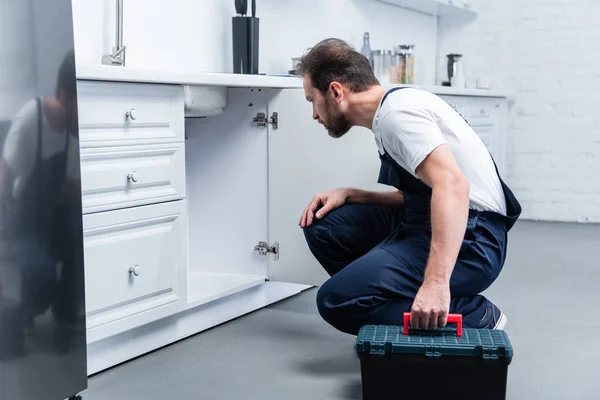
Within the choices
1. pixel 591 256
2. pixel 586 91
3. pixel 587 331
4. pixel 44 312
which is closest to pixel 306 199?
pixel 587 331

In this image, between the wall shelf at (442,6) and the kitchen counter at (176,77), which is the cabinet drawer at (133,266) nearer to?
the kitchen counter at (176,77)

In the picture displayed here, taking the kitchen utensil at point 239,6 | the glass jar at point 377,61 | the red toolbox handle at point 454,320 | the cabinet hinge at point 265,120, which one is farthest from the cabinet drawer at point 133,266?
the glass jar at point 377,61

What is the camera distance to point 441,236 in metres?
1.73

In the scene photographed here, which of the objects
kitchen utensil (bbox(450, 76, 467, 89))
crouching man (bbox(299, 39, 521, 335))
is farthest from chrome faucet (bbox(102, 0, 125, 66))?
kitchen utensil (bbox(450, 76, 467, 89))

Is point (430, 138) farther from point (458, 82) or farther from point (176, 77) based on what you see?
point (458, 82)

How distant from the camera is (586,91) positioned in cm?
511

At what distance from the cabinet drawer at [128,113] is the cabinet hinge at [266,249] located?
659 mm

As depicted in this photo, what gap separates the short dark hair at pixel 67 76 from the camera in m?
1.59

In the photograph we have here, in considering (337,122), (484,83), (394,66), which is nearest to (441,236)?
(337,122)

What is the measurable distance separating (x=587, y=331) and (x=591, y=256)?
148 centimetres

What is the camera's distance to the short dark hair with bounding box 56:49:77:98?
159 cm

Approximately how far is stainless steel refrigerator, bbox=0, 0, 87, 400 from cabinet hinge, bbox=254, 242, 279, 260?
44.9 inches

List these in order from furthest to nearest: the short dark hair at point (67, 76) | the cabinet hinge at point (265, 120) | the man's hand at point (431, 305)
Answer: the cabinet hinge at point (265, 120), the man's hand at point (431, 305), the short dark hair at point (67, 76)

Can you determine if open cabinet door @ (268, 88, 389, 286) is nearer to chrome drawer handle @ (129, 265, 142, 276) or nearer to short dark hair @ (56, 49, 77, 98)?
chrome drawer handle @ (129, 265, 142, 276)
